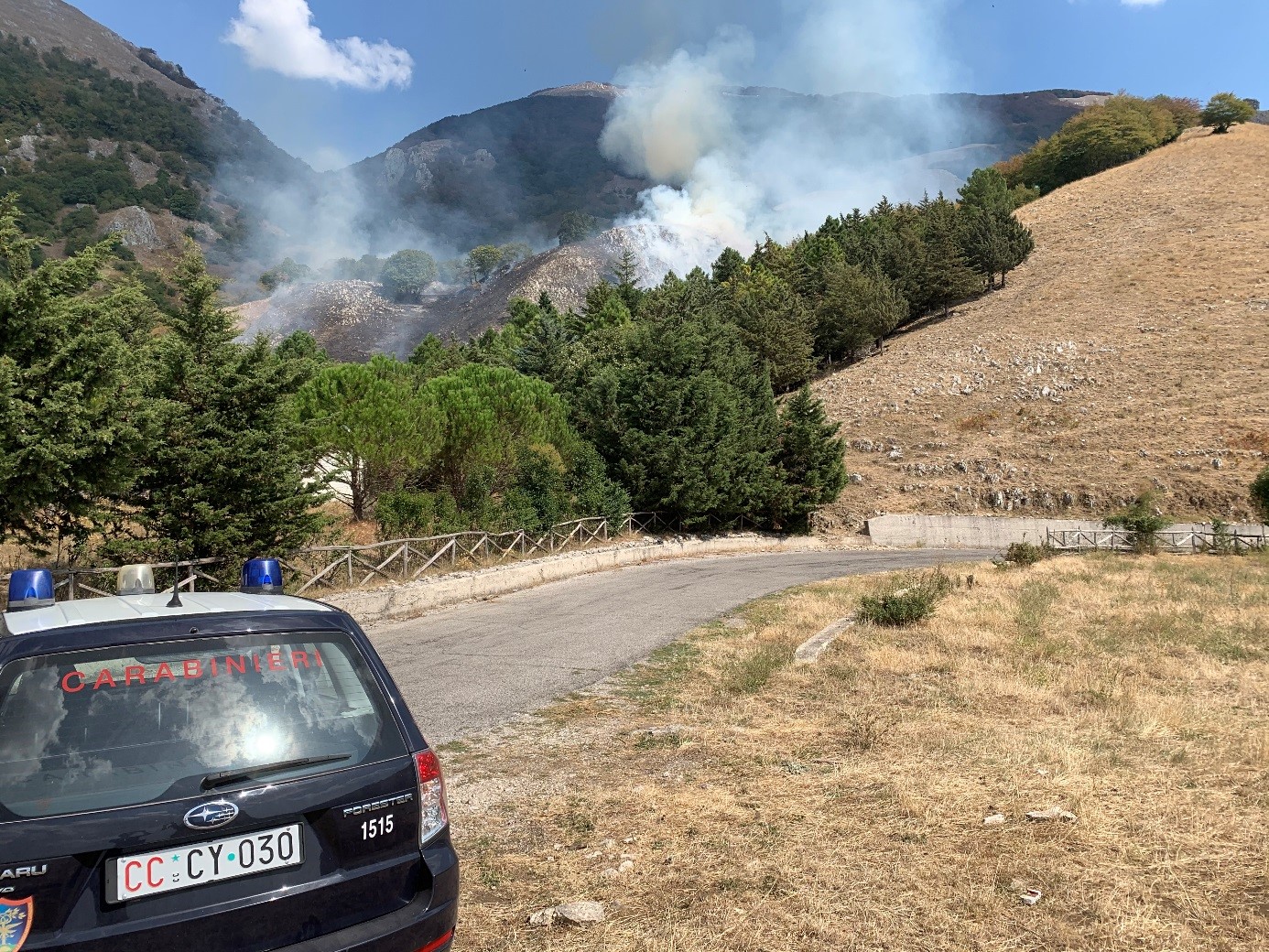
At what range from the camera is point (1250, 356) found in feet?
157

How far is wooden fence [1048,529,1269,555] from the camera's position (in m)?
29.2

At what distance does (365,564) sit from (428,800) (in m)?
14.2

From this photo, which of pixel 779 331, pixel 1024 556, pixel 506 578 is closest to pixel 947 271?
pixel 779 331

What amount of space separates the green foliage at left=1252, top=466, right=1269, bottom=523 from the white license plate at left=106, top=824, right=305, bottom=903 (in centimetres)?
3832

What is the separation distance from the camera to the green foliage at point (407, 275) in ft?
520

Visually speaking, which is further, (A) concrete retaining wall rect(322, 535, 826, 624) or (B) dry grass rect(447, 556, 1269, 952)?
(A) concrete retaining wall rect(322, 535, 826, 624)

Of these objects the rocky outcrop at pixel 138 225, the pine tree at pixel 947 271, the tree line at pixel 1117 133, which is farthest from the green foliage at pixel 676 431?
the rocky outcrop at pixel 138 225

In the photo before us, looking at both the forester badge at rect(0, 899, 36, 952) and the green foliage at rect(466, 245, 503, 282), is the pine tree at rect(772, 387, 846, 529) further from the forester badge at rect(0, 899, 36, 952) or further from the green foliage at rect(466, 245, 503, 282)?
the green foliage at rect(466, 245, 503, 282)

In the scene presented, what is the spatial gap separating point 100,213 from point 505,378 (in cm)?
15556

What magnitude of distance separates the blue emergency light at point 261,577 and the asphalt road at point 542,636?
11.8ft

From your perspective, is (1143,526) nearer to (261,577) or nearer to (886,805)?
(886,805)

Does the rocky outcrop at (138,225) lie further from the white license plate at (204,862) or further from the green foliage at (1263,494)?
the white license plate at (204,862)

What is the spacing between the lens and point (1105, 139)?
328 ft

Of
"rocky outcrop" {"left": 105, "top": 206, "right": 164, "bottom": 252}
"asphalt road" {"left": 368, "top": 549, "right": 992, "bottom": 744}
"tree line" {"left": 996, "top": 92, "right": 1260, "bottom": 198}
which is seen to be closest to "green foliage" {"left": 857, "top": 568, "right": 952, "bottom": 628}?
"asphalt road" {"left": 368, "top": 549, "right": 992, "bottom": 744}
